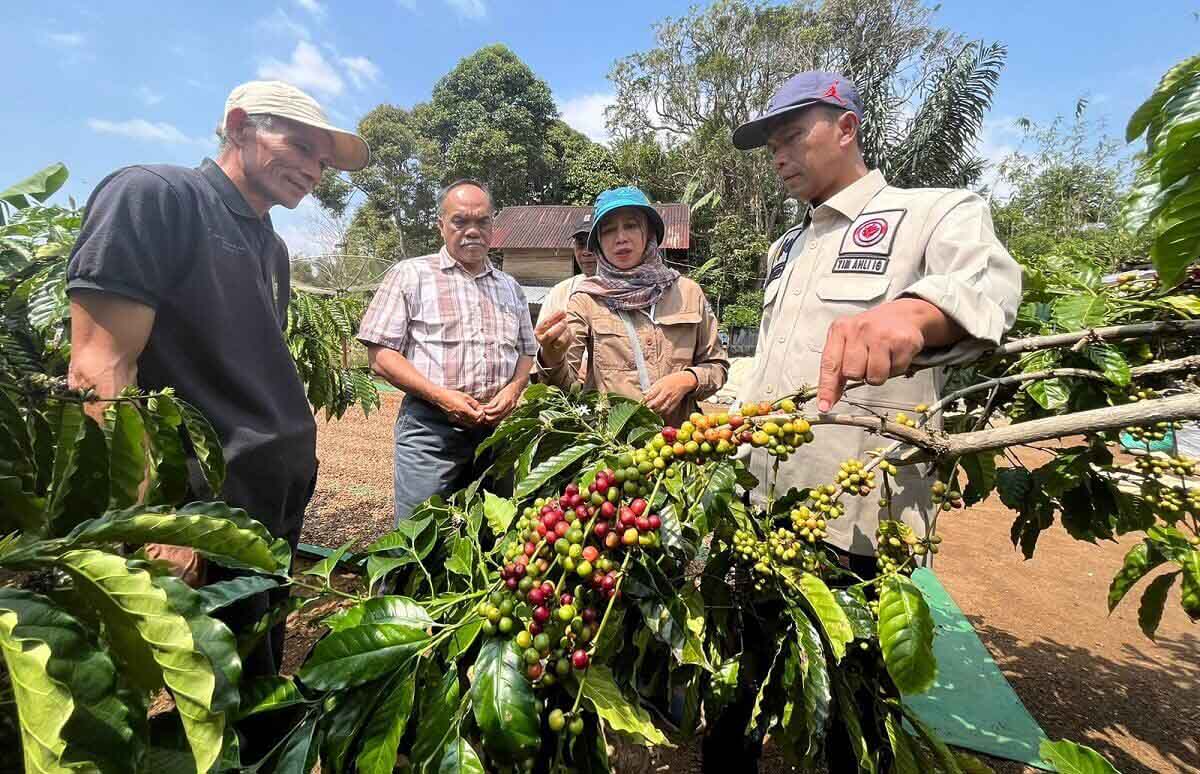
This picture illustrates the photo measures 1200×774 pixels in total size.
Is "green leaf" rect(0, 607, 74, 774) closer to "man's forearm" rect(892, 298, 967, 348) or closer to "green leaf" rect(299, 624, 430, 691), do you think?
"green leaf" rect(299, 624, 430, 691)

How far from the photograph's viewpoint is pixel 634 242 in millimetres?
2514

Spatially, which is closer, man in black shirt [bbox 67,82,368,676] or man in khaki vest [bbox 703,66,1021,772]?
man in khaki vest [bbox 703,66,1021,772]

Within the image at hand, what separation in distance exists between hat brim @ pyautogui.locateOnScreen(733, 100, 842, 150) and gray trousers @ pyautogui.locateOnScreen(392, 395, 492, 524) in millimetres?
1721

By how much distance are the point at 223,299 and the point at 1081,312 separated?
246cm

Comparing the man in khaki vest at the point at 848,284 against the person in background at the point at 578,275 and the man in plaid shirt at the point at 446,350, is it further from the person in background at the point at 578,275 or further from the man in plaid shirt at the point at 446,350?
the man in plaid shirt at the point at 446,350

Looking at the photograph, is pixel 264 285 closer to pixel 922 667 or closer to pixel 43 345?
pixel 43 345

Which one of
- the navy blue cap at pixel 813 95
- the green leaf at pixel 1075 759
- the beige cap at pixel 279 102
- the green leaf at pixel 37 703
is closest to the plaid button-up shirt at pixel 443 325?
the beige cap at pixel 279 102

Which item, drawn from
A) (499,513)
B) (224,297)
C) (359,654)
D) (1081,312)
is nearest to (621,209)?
(224,297)

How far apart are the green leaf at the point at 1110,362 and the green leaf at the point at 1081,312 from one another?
150 millimetres

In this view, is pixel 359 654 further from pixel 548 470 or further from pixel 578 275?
pixel 578 275

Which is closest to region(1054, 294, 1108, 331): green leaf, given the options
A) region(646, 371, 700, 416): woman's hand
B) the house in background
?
region(646, 371, 700, 416): woman's hand

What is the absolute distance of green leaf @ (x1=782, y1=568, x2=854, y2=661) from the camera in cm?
91

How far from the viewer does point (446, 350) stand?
105 inches

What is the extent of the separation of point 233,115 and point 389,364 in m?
1.12
